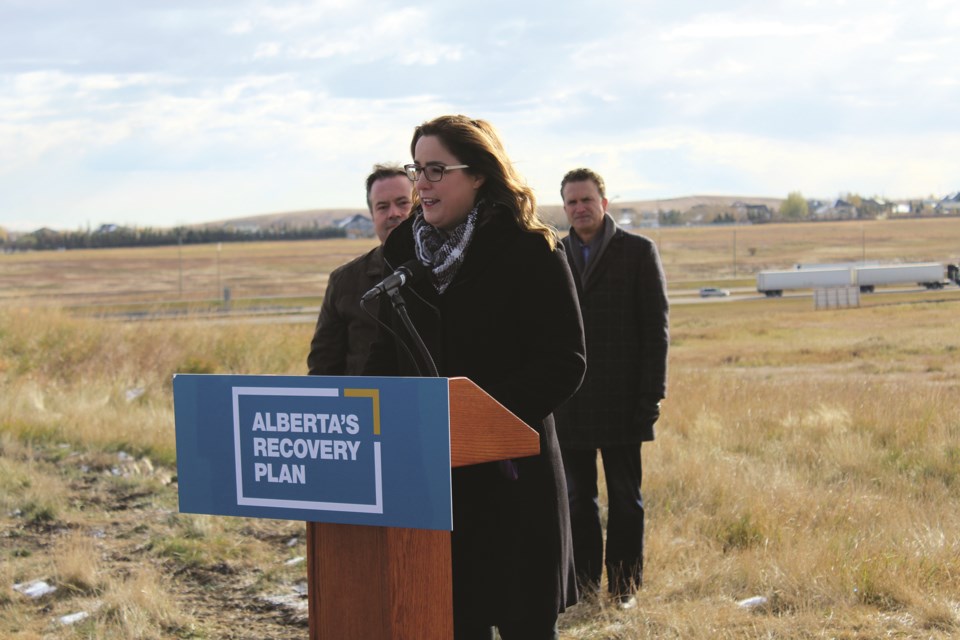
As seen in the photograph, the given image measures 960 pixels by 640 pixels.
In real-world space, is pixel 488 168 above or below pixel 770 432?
above

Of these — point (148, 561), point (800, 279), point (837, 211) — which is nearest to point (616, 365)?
point (148, 561)

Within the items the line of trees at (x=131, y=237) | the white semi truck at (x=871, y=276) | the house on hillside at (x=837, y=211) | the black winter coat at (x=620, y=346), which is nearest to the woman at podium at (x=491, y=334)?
the black winter coat at (x=620, y=346)

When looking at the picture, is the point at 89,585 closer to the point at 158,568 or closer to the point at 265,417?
the point at 158,568

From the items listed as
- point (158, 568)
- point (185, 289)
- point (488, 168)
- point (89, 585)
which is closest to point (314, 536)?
point (488, 168)

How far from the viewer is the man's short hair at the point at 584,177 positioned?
5452mm

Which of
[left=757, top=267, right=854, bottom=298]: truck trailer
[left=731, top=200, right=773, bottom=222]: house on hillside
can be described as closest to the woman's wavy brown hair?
[left=757, top=267, right=854, bottom=298]: truck trailer

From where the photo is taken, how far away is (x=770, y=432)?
367 inches

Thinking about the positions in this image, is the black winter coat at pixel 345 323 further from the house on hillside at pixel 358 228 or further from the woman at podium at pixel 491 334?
the house on hillside at pixel 358 228

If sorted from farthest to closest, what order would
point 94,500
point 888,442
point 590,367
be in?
point 888,442
point 94,500
point 590,367

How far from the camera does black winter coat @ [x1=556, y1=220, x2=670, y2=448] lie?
5379mm

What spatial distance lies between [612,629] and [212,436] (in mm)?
2872

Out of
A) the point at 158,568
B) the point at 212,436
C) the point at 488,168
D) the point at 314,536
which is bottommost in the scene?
the point at 158,568

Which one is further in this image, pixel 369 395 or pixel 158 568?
pixel 158 568

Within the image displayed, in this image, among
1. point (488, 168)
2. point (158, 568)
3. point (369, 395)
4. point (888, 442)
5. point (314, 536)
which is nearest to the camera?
point (369, 395)
